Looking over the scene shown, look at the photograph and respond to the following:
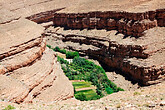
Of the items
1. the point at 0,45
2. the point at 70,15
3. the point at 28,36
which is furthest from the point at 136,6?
the point at 0,45

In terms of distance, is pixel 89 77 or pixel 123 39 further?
pixel 123 39

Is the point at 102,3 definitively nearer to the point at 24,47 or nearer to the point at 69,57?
the point at 69,57

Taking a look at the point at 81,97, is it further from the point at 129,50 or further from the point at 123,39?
the point at 123,39

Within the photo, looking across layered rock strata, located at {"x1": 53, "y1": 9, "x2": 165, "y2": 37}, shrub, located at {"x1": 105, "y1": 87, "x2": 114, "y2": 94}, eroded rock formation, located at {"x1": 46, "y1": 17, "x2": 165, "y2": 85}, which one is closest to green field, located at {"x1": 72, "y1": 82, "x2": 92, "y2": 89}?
shrub, located at {"x1": 105, "y1": 87, "x2": 114, "y2": 94}

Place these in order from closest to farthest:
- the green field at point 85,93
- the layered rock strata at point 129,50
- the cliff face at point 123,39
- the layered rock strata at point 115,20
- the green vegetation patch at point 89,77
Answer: the green field at point 85,93
the green vegetation patch at point 89,77
the layered rock strata at point 129,50
the cliff face at point 123,39
the layered rock strata at point 115,20

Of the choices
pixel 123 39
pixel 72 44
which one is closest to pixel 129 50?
pixel 123 39

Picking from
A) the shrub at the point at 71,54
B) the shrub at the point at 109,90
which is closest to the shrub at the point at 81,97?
the shrub at the point at 109,90

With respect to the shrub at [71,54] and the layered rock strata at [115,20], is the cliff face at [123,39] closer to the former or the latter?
the layered rock strata at [115,20]
